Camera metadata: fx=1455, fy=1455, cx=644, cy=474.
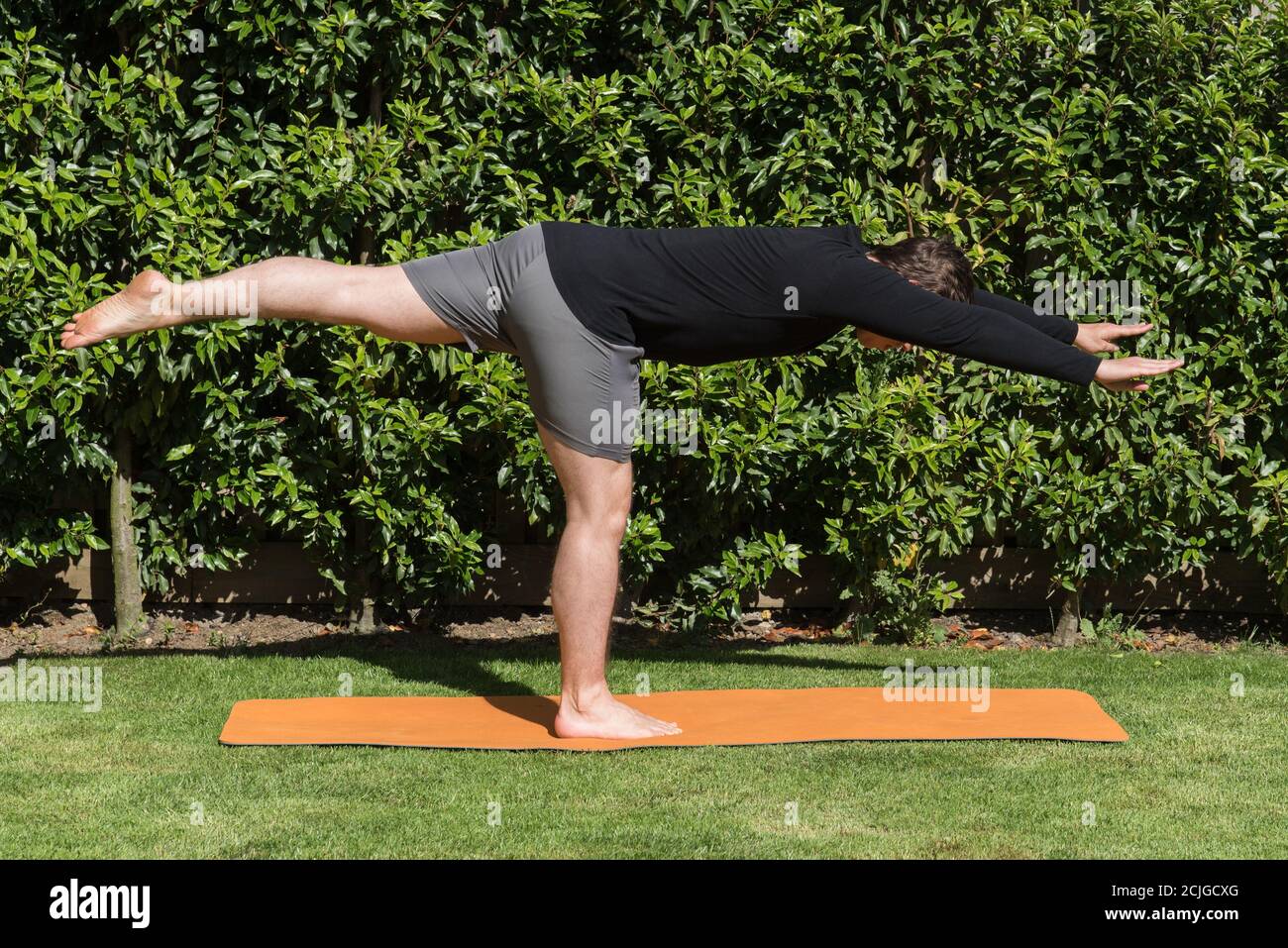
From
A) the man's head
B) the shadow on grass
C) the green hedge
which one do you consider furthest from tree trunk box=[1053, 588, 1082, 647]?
the man's head

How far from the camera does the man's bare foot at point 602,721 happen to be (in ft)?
14.5

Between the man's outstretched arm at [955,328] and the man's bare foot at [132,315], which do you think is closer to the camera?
the man's outstretched arm at [955,328]

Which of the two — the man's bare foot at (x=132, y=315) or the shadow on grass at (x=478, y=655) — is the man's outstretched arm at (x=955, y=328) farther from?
the man's bare foot at (x=132, y=315)

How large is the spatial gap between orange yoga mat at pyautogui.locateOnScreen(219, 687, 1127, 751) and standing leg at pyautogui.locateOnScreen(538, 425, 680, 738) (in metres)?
0.09

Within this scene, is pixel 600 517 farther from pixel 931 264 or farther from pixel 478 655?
pixel 478 655

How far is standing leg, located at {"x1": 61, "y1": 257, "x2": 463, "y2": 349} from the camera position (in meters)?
4.39

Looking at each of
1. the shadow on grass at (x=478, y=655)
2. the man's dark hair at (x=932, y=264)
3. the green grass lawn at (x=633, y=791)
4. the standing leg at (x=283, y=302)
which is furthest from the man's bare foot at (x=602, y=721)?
the man's dark hair at (x=932, y=264)

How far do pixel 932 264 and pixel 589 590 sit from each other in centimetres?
146

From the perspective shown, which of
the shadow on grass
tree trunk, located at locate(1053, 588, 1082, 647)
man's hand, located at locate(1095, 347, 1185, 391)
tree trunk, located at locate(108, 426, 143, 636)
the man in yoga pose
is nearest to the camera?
man's hand, located at locate(1095, 347, 1185, 391)

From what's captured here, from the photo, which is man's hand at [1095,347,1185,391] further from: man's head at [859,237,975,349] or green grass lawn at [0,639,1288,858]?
green grass lawn at [0,639,1288,858]

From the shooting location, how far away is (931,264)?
4.50 meters

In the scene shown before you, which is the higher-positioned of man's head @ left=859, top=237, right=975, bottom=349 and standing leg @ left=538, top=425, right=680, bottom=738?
man's head @ left=859, top=237, right=975, bottom=349

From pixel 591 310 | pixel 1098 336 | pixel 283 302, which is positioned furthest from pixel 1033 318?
pixel 283 302

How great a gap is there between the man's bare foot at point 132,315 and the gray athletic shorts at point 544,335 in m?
0.75
